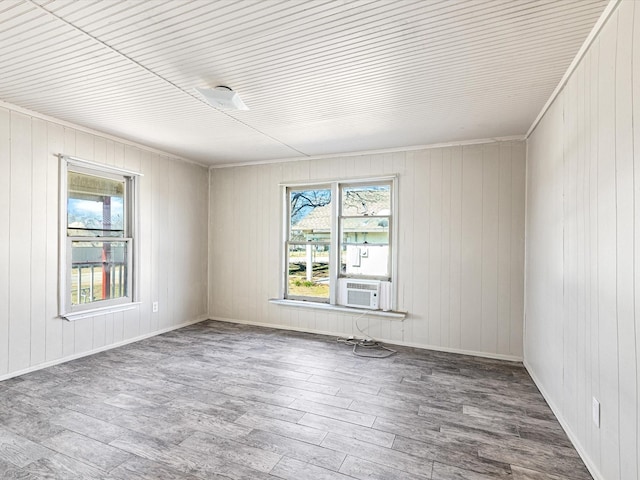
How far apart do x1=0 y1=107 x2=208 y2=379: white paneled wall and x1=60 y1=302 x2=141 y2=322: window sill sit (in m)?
0.06

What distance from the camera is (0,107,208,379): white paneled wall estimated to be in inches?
123

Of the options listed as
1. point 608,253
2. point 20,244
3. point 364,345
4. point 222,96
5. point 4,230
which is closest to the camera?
point 608,253

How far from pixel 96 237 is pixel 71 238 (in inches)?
11.0

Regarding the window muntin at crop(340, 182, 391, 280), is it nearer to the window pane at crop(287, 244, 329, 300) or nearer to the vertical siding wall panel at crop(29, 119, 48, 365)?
the window pane at crop(287, 244, 329, 300)

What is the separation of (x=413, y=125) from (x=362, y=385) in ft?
8.46

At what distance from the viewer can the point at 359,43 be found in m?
2.05

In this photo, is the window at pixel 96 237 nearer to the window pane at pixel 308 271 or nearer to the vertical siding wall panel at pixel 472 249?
the window pane at pixel 308 271

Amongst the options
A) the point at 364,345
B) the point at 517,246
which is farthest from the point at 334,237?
the point at 517,246

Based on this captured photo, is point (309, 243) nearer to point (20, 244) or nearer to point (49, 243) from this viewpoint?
point (49, 243)

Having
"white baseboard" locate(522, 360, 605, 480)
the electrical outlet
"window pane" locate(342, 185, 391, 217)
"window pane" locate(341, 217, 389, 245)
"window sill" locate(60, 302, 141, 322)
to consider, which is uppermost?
"window pane" locate(342, 185, 391, 217)

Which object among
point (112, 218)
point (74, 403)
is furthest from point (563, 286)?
point (112, 218)

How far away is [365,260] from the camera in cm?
460

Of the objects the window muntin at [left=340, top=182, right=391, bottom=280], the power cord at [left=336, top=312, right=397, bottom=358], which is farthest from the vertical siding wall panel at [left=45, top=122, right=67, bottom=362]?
the window muntin at [left=340, top=182, right=391, bottom=280]

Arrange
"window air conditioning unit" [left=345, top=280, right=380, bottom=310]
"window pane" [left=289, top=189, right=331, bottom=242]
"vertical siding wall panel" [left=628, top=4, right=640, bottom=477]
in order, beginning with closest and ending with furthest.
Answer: "vertical siding wall panel" [left=628, top=4, right=640, bottom=477] < "window air conditioning unit" [left=345, top=280, right=380, bottom=310] < "window pane" [left=289, top=189, right=331, bottom=242]
